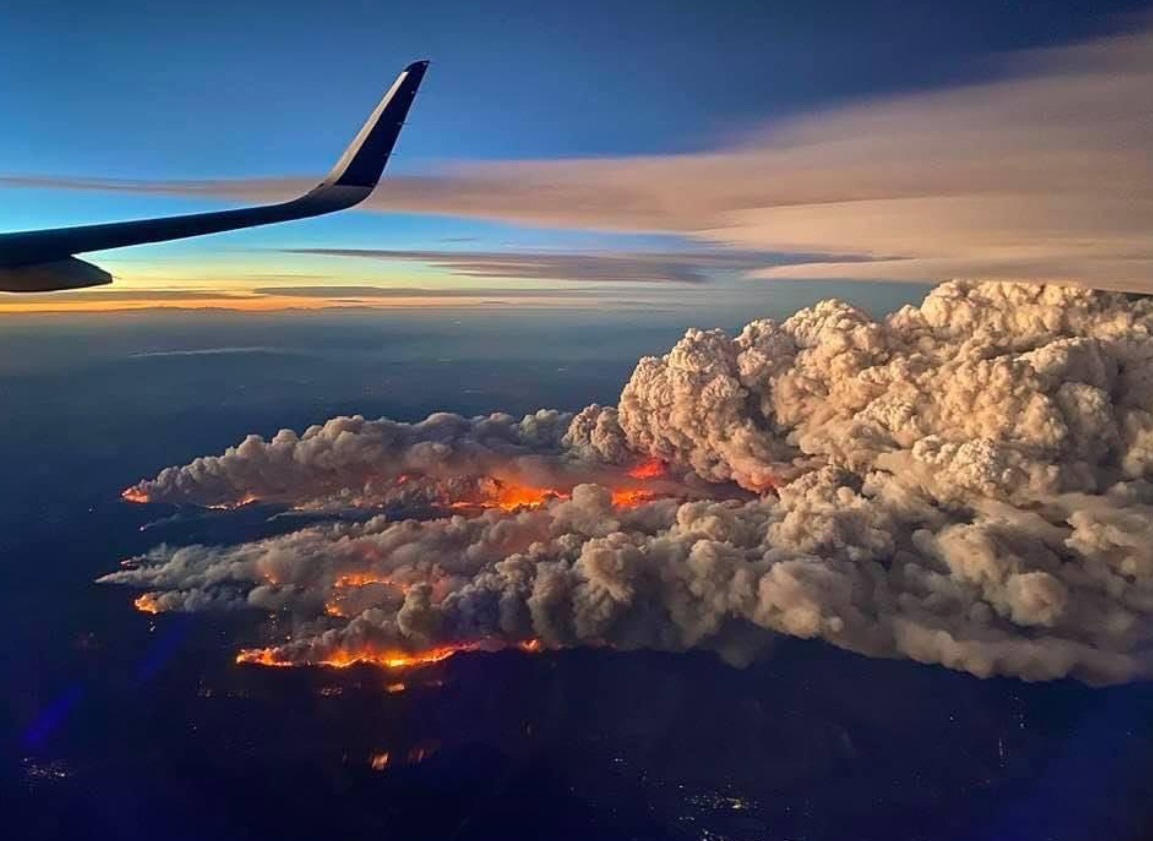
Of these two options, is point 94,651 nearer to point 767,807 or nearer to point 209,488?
point 209,488

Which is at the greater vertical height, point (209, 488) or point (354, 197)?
point (354, 197)

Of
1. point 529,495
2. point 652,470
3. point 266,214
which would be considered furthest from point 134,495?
point 266,214

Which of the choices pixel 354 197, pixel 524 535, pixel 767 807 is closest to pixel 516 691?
pixel 524 535

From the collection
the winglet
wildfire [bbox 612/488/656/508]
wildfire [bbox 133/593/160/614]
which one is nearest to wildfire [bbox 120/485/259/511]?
wildfire [bbox 133/593/160/614]

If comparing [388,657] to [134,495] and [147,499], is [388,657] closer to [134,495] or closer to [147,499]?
[147,499]

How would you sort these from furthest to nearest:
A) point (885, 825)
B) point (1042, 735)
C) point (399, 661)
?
point (399, 661), point (1042, 735), point (885, 825)

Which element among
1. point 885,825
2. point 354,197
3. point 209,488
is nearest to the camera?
point 354,197

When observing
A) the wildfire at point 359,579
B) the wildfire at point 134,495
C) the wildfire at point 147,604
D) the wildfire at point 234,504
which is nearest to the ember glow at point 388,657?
the wildfire at point 359,579
